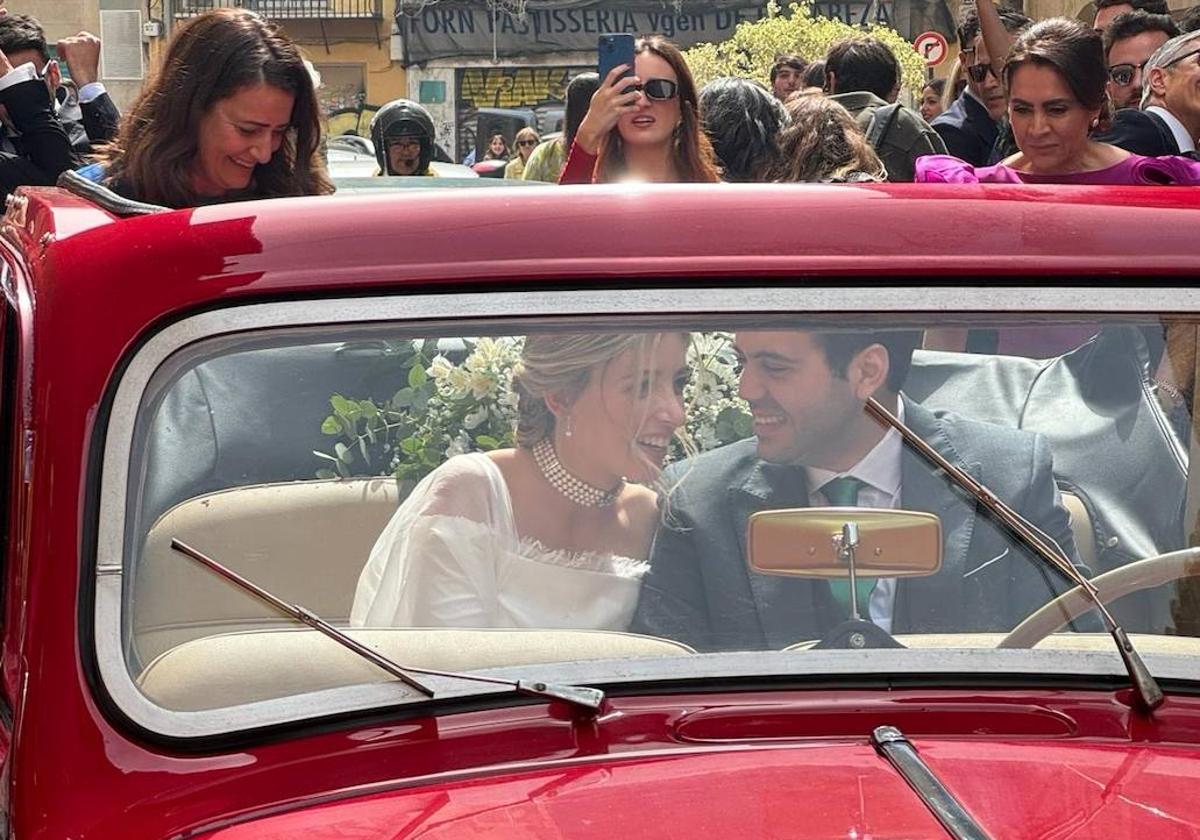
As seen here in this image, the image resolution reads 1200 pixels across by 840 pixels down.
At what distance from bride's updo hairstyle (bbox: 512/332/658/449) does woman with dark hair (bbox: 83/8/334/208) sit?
5.99 feet

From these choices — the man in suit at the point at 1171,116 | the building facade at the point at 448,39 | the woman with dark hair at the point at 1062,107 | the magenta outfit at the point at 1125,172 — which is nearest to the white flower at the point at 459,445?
the magenta outfit at the point at 1125,172

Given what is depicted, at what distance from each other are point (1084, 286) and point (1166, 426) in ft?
0.62

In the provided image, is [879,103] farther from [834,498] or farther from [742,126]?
[834,498]

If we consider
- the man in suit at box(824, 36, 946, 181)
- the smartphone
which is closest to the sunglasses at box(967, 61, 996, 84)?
the man in suit at box(824, 36, 946, 181)

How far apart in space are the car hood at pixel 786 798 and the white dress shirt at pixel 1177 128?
142 inches

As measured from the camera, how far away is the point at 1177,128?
4945 mm

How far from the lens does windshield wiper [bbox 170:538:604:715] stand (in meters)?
1.71

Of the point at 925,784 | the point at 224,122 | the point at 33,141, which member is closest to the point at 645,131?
the point at 224,122

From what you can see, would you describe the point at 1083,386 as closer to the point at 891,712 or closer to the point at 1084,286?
the point at 1084,286

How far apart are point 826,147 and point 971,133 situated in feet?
5.68

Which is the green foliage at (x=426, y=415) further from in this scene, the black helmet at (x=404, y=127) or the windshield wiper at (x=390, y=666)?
the black helmet at (x=404, y=127)

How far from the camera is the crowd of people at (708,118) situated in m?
3.63

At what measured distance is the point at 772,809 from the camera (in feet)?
4.90

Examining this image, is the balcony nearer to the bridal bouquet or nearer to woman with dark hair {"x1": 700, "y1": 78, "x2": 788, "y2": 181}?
woman with dark hair {"x1": 700, "y1": 78, "x2": 788, "y2": 181}
